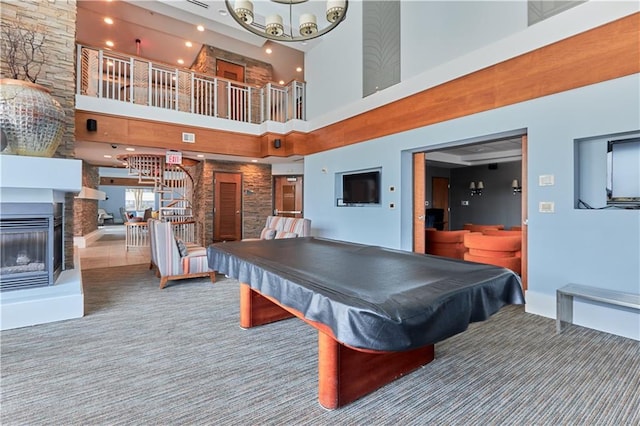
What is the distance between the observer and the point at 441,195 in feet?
32.3

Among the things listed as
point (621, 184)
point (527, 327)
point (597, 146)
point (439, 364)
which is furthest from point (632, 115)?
point (439, 364)

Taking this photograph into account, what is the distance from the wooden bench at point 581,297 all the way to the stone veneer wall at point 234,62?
866 cm

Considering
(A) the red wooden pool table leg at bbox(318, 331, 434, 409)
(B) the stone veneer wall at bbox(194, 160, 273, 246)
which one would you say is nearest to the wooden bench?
(A) the red wooden pool table leg at bbox(318, 331, 434, 409)

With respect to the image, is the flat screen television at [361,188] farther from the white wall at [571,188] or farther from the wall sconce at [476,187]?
the wall sconce at [476,187]

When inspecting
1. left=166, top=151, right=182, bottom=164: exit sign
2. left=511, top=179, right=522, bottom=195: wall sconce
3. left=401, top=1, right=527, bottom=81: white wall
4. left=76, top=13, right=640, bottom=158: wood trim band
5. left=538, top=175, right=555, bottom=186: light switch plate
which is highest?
left=401, top=1, right=527, bottom=81: white wall

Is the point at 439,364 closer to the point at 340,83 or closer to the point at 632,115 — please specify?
the point at 632,115

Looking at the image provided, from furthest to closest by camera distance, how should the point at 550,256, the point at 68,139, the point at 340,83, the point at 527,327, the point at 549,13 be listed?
the point at 340,83, the point at 68,139, the point at 549,13, the point at 550,256, the point at 527,327

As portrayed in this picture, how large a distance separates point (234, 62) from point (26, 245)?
292 inches

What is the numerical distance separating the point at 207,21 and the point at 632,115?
732 centimetres

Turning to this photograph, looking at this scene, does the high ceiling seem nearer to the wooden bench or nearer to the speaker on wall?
the speaker on wall

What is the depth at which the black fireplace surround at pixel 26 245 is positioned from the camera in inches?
117

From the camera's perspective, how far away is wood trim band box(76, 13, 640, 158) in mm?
2869

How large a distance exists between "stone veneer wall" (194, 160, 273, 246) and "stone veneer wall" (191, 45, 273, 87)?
2658 millimetres

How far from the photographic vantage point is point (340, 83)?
20.9 feet
